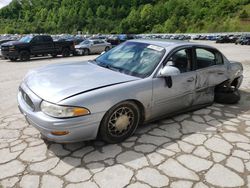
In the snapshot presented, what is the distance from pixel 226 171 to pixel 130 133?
1472 millimetres

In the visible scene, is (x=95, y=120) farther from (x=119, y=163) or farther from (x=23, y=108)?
(x=23, y=108)

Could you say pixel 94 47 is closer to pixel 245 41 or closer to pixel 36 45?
pixel 36 45

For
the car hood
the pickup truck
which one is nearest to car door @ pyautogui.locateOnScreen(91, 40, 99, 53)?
the pickup truck

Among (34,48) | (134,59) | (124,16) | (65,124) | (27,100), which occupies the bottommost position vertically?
(34,48)

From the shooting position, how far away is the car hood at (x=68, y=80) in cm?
332

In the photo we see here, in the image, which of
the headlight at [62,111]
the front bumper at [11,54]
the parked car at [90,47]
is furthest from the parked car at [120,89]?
the parked car at [90,47]

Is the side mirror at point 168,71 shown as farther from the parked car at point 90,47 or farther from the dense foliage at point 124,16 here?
the dense foliage at point 124,16

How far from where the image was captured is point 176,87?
169 inches

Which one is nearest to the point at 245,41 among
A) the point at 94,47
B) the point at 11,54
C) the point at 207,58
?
the point at 94,47

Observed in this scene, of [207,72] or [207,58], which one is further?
[207,58]

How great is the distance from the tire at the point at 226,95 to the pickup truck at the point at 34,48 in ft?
46.9

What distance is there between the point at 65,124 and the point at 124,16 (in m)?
133

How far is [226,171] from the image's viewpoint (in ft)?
10.5

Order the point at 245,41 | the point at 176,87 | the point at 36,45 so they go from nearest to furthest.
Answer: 1. the point at 176,87
2. the point at 36,45
3. the point at 245,41
